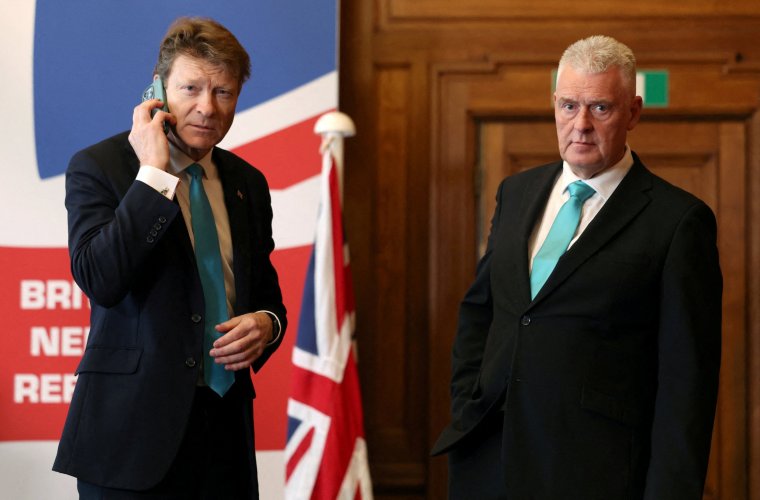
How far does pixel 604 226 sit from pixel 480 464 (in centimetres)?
64

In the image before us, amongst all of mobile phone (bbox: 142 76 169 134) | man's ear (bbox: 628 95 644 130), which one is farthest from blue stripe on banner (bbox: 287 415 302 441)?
man's ear (bbox: 628 95 644 130)

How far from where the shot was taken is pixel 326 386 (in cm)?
365

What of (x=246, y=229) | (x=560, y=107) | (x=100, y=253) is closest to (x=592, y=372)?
(x=560, y=107)

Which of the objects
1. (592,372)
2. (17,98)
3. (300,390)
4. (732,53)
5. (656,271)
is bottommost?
(300,390)

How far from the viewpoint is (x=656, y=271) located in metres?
2.19

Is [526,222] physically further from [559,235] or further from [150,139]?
[150,139]

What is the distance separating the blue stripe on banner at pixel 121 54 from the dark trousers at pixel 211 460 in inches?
75.7

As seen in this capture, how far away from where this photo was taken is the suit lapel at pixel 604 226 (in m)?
2.23

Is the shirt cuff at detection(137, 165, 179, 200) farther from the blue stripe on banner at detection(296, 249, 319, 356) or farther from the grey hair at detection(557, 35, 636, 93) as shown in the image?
the blue stripe on banner at detection(296, 249, 319, 356)

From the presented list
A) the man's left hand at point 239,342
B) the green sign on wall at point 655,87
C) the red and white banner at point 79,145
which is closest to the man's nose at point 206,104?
the man's left hand at point 239,342

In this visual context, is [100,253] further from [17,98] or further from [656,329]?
[17,98]

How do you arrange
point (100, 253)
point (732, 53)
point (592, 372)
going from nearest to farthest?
point (100, 253) → point (592, 372) → point (732, 53)

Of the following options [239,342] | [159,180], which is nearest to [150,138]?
[159,180]

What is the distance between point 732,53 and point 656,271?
7.57ft
